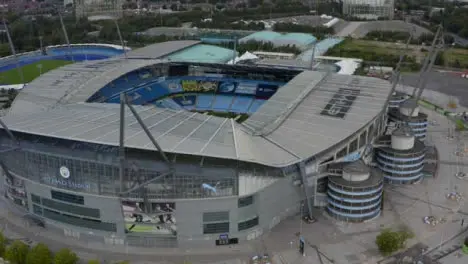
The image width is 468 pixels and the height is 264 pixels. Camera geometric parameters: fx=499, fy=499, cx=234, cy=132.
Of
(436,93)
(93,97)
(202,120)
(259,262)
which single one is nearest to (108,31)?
(93,97)

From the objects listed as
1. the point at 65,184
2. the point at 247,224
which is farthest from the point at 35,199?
the point at 247,224

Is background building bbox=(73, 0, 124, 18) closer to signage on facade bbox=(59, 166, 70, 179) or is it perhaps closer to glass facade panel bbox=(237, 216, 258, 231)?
signage on facade bbox=(59, 166, 70, 179)

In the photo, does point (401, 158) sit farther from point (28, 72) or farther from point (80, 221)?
point (28, 72)

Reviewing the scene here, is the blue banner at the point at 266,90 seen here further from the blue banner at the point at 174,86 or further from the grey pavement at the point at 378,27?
the grey pavement at the point at 378,27

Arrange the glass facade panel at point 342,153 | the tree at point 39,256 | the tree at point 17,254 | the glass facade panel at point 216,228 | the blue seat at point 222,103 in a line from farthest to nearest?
the blue seat at point 222,103 → the glass facade panel at point 342,153 → the glass facade panel at point 216,228 → the tree at point 17,254 → the tree at point 39,256

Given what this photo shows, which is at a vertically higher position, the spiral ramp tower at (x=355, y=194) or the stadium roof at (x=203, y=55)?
the stadium roof at (x=203, y=55)

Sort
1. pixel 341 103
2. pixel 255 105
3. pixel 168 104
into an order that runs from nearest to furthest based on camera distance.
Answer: pixel 341 103 → pixel 255 105 → pixel 168 104

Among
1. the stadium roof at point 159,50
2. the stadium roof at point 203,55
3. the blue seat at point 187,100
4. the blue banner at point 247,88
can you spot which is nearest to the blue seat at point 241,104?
the blue banner at point 247,88
